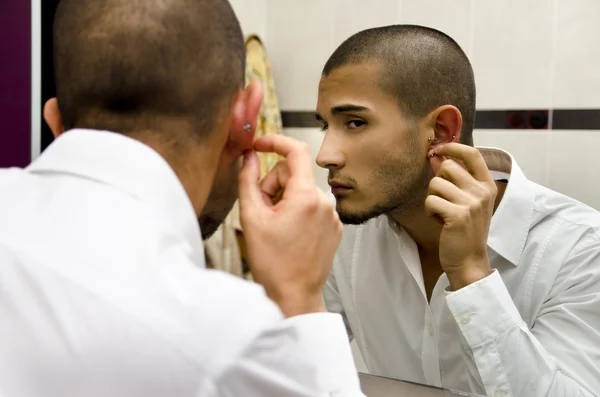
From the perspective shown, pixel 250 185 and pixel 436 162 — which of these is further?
pixel 436 162

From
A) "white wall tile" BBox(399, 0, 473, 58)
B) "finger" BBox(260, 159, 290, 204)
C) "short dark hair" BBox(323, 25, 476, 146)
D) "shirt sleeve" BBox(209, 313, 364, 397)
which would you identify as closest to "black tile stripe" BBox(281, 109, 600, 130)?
"white wall tile" BBox(399, 0, 473, 58)

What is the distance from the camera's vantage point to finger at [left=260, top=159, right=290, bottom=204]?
28.6 inches

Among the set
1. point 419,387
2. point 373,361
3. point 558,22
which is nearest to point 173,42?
point 419,387

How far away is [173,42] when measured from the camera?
1.90ft

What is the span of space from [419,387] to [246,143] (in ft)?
1.41

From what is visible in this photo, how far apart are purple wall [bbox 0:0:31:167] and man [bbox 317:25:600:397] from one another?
862 mm

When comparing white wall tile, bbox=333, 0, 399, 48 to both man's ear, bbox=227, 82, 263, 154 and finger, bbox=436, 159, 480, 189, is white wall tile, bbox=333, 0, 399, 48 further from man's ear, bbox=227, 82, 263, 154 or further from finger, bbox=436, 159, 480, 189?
man's ear, bbox=227, 82, 263, 154

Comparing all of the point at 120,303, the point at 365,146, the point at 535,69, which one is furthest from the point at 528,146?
the point at 120,303

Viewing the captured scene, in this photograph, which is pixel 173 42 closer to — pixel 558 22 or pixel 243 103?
pixel 243 103

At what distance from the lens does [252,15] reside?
6.93 ft

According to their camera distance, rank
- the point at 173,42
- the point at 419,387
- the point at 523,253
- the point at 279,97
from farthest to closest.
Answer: the point at 279,97
the point at 523,253
the point at 419,387
the point at 173,42

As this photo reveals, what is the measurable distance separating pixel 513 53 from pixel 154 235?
1.46m

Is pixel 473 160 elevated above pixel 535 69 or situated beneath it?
situated beneath

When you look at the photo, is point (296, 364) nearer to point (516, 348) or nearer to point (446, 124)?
point (516, 348)
